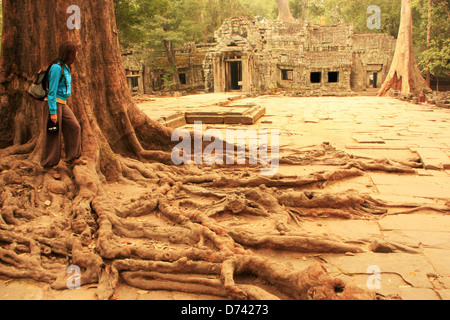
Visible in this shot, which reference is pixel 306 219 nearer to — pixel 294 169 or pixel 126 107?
pixel 294 169

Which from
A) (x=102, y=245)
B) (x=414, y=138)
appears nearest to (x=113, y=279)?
(x=102, y=245)

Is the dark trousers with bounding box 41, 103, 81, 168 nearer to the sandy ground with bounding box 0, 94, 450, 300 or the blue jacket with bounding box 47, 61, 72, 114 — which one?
the blue jacket with bounding box 47, 61, 72, 114

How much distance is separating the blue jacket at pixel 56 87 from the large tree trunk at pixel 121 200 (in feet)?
1.23

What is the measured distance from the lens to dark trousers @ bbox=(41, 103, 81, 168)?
4156mm

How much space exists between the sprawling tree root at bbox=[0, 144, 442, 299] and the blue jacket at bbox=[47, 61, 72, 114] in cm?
76

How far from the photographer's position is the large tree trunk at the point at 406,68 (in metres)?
21.8

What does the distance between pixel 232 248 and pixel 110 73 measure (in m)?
3.27

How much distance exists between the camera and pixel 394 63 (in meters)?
22.8

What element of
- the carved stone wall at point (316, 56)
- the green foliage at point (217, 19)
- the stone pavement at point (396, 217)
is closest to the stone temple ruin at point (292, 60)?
the carved stone wall at point (316, 56)

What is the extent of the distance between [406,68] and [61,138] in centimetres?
2218

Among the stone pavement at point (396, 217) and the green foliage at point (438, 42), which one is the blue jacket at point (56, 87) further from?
the green foliage at point (438, 42)

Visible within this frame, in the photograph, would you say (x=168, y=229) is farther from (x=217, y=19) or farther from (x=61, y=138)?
(x=217, y=19)

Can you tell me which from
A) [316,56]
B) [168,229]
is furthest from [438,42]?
[168,229]

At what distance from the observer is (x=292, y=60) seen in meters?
29.2
